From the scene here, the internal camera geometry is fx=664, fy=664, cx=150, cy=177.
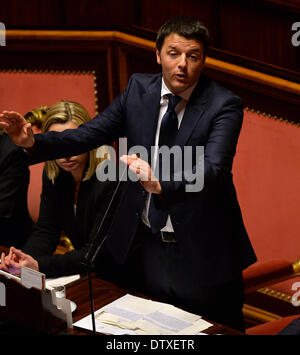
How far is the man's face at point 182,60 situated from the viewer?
68.5 inches

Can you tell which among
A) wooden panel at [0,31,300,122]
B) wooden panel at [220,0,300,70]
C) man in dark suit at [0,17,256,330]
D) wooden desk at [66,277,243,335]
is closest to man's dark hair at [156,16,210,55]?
man in dark suit at [0,17,256,330]

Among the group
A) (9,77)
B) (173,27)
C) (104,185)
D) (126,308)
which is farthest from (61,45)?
(126,308)

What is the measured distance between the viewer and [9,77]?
319cm

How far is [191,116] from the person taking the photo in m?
1.80

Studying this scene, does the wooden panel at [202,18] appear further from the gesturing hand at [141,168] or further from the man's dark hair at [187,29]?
the gesturing hand at [141,168]

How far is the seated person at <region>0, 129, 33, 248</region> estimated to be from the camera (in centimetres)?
252

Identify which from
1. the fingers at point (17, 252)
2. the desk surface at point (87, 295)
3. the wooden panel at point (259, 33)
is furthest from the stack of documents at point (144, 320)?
the wooden panel at point (259, 33)

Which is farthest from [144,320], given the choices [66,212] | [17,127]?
[66,212]

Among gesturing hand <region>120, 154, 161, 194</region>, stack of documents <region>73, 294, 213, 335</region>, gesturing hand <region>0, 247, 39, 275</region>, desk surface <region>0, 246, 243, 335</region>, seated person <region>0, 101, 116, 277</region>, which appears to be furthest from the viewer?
seated person <region>0, 101, 116, 277</region>

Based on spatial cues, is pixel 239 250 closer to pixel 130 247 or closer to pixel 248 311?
pixel 130 247

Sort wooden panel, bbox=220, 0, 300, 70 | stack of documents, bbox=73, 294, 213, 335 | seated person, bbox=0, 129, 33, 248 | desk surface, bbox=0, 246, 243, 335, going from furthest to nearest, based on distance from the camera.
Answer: wooden panel, bbox=220, 0, 300, 70 → seated person, bbox=0, 129, 33, 248 → desk surface, bbox=0, 246, 243, 335 → stack of documents, bbox=73, 294, 213, 335

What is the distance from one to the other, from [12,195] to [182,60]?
1070 mm

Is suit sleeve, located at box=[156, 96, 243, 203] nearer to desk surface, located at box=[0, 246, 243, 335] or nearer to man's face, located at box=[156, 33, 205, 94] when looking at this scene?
man's face, located at box=[156, 33, 205, 94]
